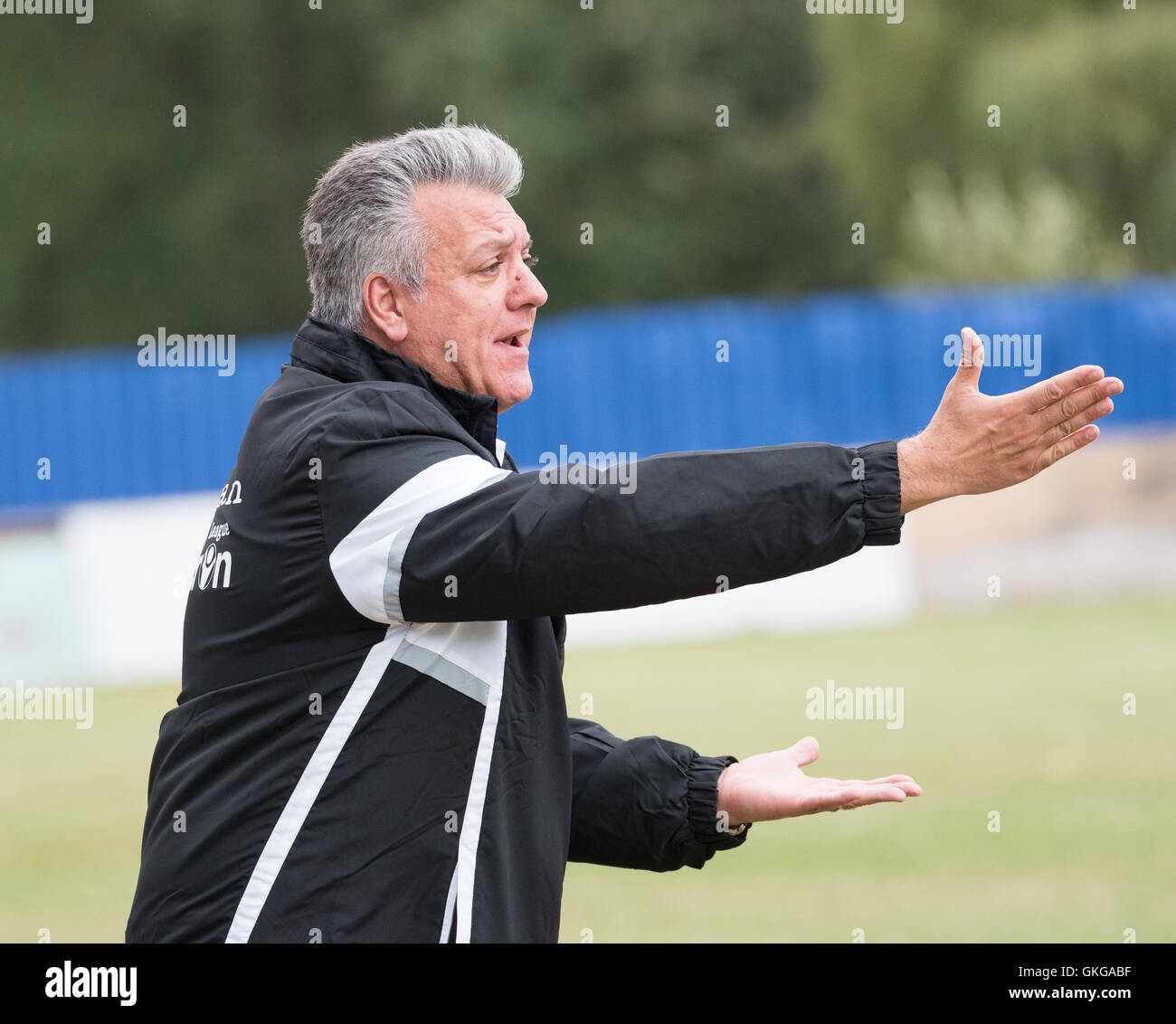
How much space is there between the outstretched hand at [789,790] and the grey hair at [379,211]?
1.22m

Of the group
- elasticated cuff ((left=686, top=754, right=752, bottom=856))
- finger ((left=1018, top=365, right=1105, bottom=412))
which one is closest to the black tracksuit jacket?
finger ((left=1018, top=365, right=1105, bottom=412))

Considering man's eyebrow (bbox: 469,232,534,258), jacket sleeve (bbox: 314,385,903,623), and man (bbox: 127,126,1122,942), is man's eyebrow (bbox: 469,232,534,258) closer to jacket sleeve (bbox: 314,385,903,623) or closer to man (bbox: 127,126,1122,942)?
man (bbox: 127,126,1122,942)

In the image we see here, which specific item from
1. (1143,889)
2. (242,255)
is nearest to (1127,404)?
(1143,889)

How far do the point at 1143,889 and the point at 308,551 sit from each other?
5.87m

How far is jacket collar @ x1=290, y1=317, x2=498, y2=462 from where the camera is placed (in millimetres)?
3121

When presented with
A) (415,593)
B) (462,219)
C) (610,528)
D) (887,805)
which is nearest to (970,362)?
(610,528)

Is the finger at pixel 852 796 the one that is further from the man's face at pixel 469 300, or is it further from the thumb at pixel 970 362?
the man's face at pixel 469 300

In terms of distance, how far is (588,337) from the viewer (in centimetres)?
1653

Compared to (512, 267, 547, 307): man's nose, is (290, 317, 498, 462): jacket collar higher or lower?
lower

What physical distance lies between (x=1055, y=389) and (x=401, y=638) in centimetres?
119

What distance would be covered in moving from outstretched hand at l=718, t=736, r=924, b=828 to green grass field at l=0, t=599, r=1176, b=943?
385 cm

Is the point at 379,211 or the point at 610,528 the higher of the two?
the point at 379,211

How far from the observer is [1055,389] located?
106 inches

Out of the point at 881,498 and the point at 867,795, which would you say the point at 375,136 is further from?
the point at 881,498
